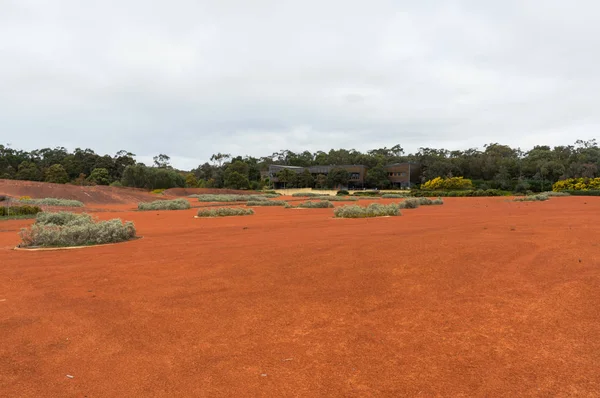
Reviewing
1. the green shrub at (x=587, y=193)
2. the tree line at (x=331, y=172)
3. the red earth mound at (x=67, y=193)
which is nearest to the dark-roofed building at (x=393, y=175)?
the tree line at (x=331, y=172)

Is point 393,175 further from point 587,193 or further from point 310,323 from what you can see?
point 310,323

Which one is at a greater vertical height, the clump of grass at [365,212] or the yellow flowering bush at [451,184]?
A: the yellow flowering bush at [451,184]

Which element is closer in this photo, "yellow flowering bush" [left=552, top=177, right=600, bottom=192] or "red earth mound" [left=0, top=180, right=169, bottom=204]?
"red earth mound" [left=0, top=180, right=169, bottom=204]

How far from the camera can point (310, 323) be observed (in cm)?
527

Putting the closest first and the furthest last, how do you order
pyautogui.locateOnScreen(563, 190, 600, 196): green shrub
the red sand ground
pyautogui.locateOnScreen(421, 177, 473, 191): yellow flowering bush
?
the red sand ground, pyautogui.locateOnScreen(563, 190, 600, 196): green shrub, pyautogui.locateOnScreen(421, 177, 473, 191): yellow flowering bush

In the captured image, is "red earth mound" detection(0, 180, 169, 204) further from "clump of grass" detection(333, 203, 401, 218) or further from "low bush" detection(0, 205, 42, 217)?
"clump of grass" detection(333, 203, 401, 218)

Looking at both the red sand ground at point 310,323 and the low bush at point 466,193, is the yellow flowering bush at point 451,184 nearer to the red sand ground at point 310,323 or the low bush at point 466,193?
the low bush at point 466,193

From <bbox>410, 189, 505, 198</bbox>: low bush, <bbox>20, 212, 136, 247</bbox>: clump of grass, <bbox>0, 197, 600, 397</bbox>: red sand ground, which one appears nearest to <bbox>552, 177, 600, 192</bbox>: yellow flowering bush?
<bbox>410, 189, 505, 198</bbox>: low bush

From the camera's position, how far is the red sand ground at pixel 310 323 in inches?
149

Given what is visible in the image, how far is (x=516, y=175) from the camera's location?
75.4m

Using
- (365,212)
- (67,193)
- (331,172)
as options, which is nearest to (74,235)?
(365,212)

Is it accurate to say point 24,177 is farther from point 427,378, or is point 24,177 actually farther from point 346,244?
point 427,378

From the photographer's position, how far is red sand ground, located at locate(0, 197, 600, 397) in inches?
149

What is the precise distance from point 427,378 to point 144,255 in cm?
822
